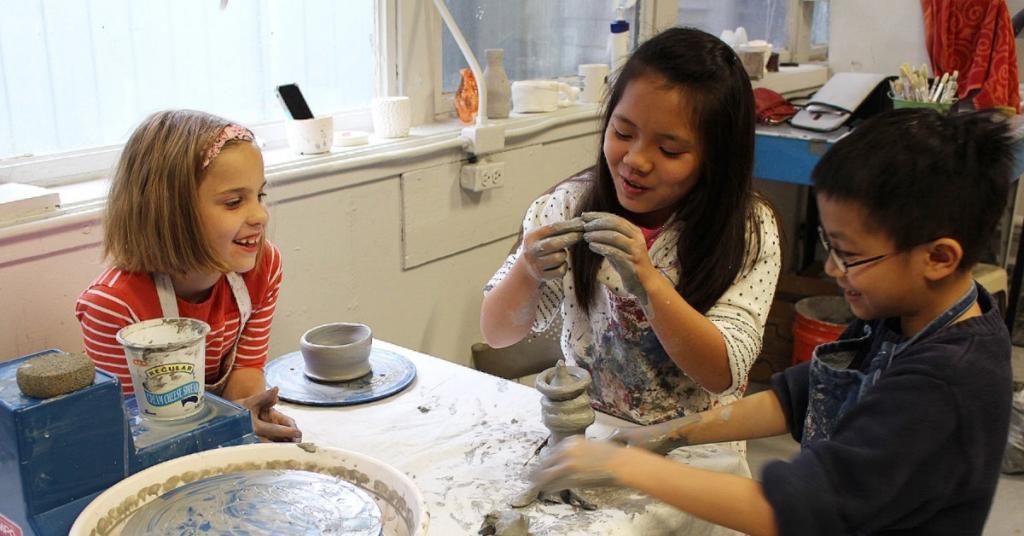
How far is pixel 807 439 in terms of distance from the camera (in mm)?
1327

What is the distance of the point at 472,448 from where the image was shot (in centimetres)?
149

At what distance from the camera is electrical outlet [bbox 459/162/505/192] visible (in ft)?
8.70

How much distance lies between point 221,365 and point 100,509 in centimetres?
62

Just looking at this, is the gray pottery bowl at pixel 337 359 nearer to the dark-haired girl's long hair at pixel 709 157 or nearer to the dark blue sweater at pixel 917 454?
the dark-haired girl's long hair at pixel 709 157

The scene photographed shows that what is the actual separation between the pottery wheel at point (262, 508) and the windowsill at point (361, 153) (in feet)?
2.48

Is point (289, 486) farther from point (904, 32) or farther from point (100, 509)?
point (904, 32)

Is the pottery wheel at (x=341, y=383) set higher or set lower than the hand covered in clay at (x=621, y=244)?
lower

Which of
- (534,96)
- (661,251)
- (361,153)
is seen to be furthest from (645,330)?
(534,96)

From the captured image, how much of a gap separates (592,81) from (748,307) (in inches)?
73.3

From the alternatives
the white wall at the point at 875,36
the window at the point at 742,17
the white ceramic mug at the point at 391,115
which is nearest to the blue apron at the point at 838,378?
the white ceramic mug at the point at 391,115

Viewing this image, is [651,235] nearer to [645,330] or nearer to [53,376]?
[645,330]

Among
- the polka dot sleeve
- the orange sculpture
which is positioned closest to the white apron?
the polka dot sleeve

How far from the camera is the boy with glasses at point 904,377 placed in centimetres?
106

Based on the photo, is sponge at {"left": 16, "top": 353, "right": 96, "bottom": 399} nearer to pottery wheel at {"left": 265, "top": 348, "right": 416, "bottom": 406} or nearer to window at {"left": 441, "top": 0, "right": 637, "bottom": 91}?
pottery wheel at {"left": 265, "top": 348, "right": 416, "bottom": 406}
